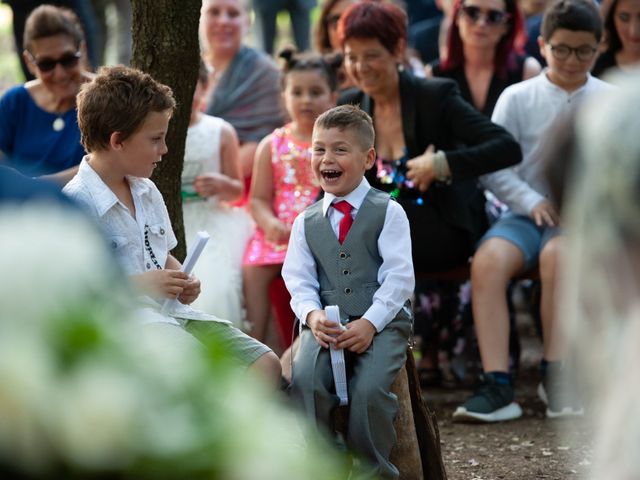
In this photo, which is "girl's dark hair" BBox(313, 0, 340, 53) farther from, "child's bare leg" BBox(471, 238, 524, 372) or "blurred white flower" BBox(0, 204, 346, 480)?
"blurred white flower" BBox(0, 204, 346, 480)

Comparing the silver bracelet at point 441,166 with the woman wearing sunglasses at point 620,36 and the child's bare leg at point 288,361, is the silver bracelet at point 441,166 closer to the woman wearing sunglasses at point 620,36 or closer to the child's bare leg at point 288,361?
the child's bare leg at point 288,361

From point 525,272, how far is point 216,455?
430cm

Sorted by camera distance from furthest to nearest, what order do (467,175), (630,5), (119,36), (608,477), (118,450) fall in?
1. (119,36)
2. (630,5)
3. (467,175)
4. (608,477)
5. (118,450)

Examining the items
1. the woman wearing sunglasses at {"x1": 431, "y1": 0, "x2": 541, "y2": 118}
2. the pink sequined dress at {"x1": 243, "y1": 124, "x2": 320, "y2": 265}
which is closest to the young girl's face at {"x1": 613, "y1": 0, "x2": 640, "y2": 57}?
the woman wearing sunglasses at {"x1": 431, "y1": 0, "x2": 541, "y2": 118}

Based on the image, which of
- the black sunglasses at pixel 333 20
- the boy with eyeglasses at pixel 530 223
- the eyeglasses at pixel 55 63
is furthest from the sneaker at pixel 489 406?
the black sunglasses at pixel 333 20

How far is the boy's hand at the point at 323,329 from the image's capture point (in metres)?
3.77

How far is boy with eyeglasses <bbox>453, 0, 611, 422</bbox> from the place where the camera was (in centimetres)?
522

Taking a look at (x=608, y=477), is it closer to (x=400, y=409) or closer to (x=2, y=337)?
(x=2, y=337)

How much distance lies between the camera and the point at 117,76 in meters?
3.75

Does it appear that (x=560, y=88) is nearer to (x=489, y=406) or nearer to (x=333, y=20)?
(x=489, y=406)

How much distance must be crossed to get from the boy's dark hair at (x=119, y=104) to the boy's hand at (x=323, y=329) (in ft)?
2.87

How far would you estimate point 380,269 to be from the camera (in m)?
3.87

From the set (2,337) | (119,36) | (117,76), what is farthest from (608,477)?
(119,36)

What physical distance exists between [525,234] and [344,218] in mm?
1711
